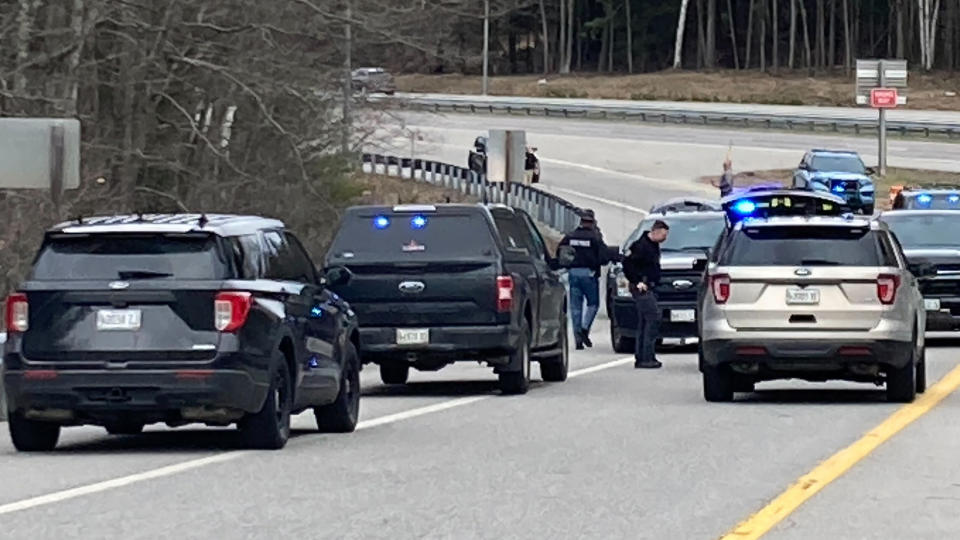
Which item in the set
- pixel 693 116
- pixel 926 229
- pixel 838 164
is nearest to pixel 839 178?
pixel 838 164

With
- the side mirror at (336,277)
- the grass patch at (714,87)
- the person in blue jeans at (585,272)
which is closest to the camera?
the side mirror at (336,277)

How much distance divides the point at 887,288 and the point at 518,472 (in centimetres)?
663

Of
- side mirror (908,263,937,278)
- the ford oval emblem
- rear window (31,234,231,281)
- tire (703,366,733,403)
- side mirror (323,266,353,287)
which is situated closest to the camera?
rear window (31,234,231,281)

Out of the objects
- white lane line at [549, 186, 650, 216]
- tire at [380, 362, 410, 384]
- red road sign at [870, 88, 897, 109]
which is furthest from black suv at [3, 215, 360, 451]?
red road sign at [870, 88, 897, 109]

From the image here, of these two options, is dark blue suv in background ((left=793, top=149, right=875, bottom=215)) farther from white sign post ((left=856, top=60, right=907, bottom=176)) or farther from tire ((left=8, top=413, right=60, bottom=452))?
tire ((left=8, top=413, right=60, bottom=452))

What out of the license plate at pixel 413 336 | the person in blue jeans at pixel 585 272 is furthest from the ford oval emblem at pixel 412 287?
the person in blue jeans at pixel 585 272

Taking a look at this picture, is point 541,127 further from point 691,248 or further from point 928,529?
point 928,529

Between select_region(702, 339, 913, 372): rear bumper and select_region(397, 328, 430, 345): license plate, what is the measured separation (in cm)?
287

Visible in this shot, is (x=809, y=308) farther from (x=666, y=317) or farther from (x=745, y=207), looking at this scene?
(x=745, y=207)

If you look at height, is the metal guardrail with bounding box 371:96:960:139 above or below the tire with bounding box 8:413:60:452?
above

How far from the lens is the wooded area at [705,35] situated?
118750 millimetres

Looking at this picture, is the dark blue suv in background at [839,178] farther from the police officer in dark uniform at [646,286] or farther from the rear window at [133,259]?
the rear window at [133,259]

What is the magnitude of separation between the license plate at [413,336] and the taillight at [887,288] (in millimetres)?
4284

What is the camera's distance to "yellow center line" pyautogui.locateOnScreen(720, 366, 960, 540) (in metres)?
11.7
